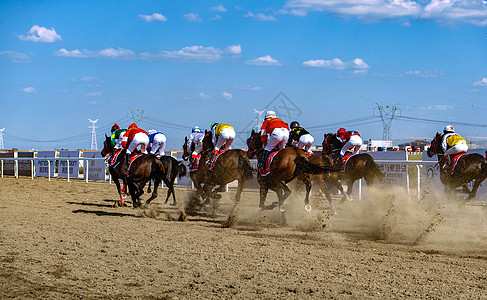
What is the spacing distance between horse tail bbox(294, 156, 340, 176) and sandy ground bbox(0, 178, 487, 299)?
0.94 m

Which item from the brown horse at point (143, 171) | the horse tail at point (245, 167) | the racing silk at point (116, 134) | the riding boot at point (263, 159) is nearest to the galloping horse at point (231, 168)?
the horse tail at point (245, 167)

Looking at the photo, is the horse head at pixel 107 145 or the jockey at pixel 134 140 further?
the horse head at pixel 107 145

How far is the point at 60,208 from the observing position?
503 inches

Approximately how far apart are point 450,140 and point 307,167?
4370mm

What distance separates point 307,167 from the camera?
9750 mm

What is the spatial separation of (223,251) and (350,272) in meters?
1.97

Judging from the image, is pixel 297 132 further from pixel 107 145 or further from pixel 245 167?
pixel 107 145

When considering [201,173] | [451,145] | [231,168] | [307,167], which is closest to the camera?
[307,167]

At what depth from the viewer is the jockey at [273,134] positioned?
33.7 feet

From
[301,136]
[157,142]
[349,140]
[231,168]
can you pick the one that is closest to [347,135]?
[349,140]

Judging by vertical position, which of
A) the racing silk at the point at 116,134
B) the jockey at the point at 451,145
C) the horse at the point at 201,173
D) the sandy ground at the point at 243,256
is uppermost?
the racing silk at the point at 116,134

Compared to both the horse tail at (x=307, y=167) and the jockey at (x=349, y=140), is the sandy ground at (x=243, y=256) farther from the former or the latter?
the jockey at (x=349, y=140)

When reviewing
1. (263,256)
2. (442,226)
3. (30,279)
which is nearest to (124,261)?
(30,279)

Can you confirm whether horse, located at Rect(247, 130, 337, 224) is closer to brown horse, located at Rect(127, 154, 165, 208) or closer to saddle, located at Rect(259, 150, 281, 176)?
saddle, located at Rect(259, 150, 281, 176)
